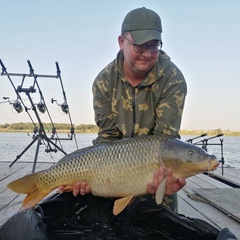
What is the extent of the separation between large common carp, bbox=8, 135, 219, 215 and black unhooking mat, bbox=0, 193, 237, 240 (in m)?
0.16

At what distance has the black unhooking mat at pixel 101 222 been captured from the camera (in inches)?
63.3

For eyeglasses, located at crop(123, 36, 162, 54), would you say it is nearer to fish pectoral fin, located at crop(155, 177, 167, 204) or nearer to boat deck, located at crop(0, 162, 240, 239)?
fish pectoral fin, located at crop(155, 177, 167, 204)

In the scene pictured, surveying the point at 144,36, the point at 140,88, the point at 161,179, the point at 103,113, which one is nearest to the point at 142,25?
the point at 144,36

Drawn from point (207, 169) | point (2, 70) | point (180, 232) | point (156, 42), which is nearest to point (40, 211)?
point (180, 232)

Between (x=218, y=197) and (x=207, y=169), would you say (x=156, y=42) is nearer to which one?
(x=207, y=169)

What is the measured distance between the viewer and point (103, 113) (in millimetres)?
2307

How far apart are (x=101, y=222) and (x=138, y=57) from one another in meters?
0.95

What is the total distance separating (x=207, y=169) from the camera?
5.27 feet

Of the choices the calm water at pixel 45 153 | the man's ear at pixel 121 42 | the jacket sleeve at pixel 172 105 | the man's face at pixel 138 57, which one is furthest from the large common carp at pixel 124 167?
the calm water at pixel 45 153

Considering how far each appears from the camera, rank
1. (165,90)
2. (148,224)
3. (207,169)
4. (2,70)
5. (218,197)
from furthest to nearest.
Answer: (2,70) < (218,197) < (165,90) < (148,224) < (207,169)

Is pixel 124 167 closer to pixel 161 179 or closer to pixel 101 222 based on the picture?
Result: pixel 161 179

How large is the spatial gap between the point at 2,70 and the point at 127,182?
2.93 m

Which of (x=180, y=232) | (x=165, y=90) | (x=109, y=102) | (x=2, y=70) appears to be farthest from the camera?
(x=2, y=70)

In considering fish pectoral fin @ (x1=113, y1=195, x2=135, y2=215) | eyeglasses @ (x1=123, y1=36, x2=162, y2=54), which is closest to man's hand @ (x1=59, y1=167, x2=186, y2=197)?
fish pectoral fin @ (x1=113, y1=195, x2=135, y2=215)
